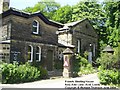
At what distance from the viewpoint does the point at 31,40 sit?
17859mm

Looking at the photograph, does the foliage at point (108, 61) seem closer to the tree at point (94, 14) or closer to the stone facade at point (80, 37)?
the stone facade at point (80, 37)

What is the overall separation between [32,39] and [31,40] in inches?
6.1

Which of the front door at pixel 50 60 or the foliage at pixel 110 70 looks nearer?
the foliage at pixel 110 70

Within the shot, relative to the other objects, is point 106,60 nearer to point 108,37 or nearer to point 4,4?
point 4,4

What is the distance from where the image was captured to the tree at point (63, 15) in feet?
80.3

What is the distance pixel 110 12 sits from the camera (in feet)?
85.4

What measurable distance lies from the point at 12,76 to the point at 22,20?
17.0 feet

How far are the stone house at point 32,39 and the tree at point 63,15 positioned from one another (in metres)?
1.66

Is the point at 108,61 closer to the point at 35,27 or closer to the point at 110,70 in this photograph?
the point at 110,70

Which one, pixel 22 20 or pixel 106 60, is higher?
pixel 22 20

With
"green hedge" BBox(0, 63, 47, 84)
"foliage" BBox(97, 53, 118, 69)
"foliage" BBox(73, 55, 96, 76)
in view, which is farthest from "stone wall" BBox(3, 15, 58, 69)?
"foliage" BBox(97, 53, 118, 69)

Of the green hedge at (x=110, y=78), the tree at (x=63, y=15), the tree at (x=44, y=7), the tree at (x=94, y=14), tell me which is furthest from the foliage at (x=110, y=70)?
the tree at (x=94, y=14)

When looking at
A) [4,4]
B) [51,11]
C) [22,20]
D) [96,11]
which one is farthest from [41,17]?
[96,11]

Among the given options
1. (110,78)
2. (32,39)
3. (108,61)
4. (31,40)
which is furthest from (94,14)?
(110,78)
